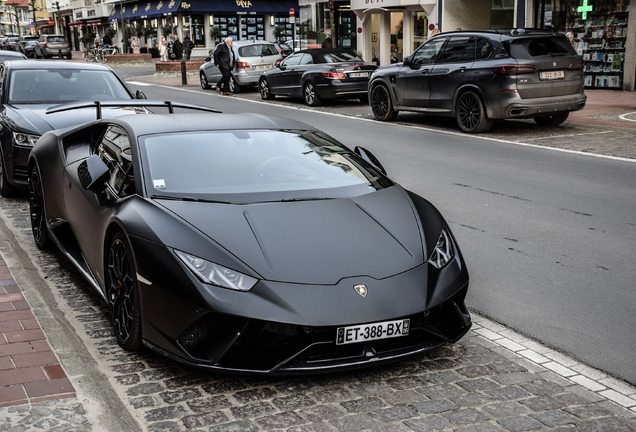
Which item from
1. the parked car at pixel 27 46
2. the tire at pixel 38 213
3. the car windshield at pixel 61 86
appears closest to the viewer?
the tire at pixel 38 213

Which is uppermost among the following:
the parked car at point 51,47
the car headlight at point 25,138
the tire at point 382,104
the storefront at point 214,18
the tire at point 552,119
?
the storefront at point 214,18

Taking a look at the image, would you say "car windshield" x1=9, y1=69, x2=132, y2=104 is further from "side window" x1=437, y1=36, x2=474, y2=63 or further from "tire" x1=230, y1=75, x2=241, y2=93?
"tire" x1=230, y1=75, x2=241, y2=93

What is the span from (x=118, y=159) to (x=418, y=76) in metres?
11.2

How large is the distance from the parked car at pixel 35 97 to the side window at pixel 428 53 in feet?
23.8

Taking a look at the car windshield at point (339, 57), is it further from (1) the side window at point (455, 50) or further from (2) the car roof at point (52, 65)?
(2) the car roof at point (52, 65)

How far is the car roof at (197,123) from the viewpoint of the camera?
4.81 metres

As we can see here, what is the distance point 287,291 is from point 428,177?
251 inches

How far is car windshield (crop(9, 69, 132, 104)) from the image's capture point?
9.43 m

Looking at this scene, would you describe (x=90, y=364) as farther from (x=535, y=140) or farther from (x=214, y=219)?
(x=535, y=140)

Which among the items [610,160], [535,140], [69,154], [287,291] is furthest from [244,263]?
[535,140]

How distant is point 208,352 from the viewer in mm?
3500

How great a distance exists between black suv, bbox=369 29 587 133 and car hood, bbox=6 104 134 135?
7398 millimetres

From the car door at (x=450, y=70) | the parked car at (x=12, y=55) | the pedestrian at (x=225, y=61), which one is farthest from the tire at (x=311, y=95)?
the parked car at (x=12, y=55)

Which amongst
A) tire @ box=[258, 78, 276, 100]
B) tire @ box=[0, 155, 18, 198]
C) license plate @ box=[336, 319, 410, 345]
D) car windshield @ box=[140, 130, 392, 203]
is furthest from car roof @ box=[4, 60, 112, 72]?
tire @ box=[258, 78, 276, 100]
